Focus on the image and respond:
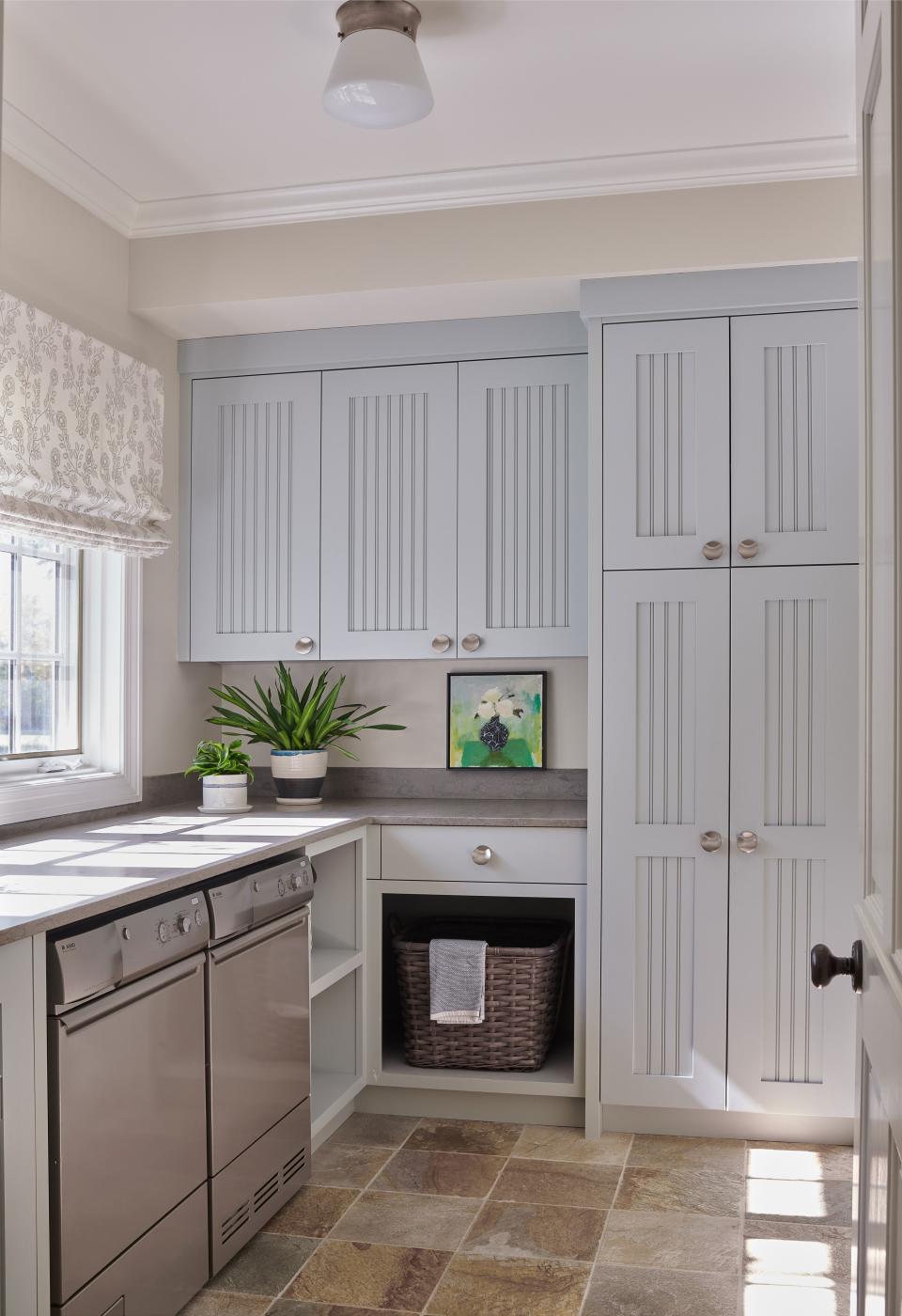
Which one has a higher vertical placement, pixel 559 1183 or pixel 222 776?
pixel 222 776

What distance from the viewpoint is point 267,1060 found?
8.82 ft

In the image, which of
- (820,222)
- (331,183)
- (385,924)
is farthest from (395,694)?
(820,222)

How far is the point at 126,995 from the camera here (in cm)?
210

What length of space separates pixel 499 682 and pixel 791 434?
48.7 inches

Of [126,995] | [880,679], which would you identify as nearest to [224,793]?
[126,995]

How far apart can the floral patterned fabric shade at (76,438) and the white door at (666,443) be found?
135 centimetres

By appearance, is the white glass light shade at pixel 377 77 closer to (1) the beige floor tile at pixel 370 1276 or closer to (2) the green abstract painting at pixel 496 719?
(2) the green abstract painting at pixel 496 719

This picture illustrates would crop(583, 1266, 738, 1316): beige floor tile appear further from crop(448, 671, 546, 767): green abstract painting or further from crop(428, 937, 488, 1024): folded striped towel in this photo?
crop(448, 671, 546, 767): green abstract painting

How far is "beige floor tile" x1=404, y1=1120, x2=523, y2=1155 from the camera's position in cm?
318

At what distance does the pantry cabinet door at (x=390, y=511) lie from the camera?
3.65 meters

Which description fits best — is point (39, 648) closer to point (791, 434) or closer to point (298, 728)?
point (298, 728)

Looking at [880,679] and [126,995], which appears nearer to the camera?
[880,679]

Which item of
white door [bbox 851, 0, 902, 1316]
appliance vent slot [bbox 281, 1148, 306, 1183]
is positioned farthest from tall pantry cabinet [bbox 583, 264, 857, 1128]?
white door [bbox 851, 0, 902, 1316]

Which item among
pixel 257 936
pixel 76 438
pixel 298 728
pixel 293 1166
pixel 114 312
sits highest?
pixel 114 312
